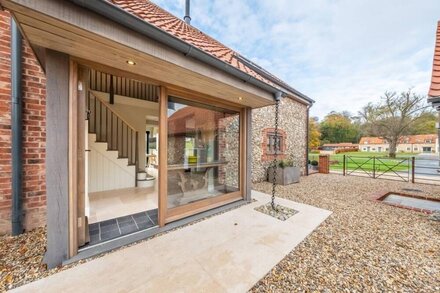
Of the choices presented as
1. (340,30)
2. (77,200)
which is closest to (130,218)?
(77,200)

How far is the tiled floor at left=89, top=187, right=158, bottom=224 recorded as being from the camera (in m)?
3.56

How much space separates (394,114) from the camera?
63.2 feet

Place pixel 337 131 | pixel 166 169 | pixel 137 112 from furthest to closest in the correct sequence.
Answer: pixel 337 131, pixel 137 112, pixel 166 169

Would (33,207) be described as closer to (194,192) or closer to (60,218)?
(60,218)

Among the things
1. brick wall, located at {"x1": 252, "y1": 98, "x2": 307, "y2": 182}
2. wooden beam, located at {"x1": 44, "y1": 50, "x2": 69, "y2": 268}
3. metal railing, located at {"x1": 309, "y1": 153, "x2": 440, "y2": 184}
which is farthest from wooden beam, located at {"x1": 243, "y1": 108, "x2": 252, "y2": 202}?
metal railing, located at {"x1": 309, "y1": 153, "x2": 440, "y2": 184}

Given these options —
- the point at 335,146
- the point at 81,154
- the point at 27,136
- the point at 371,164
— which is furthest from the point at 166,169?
the point at 335,146

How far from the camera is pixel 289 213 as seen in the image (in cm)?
397

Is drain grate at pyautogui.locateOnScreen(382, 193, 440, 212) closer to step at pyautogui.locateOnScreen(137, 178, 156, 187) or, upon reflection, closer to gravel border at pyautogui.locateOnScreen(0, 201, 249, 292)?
gravel border at pyautogui.locateOnScreen(0, 201, 249, 292)


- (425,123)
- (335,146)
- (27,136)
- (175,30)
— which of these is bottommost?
(335,146)

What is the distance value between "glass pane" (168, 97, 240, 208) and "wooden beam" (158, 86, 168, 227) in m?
0.18

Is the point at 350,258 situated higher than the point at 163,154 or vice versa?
the point at 163,154

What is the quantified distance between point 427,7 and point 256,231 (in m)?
9.76

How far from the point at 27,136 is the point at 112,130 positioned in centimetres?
305

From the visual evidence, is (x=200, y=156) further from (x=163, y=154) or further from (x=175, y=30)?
(x=175, y=30)
